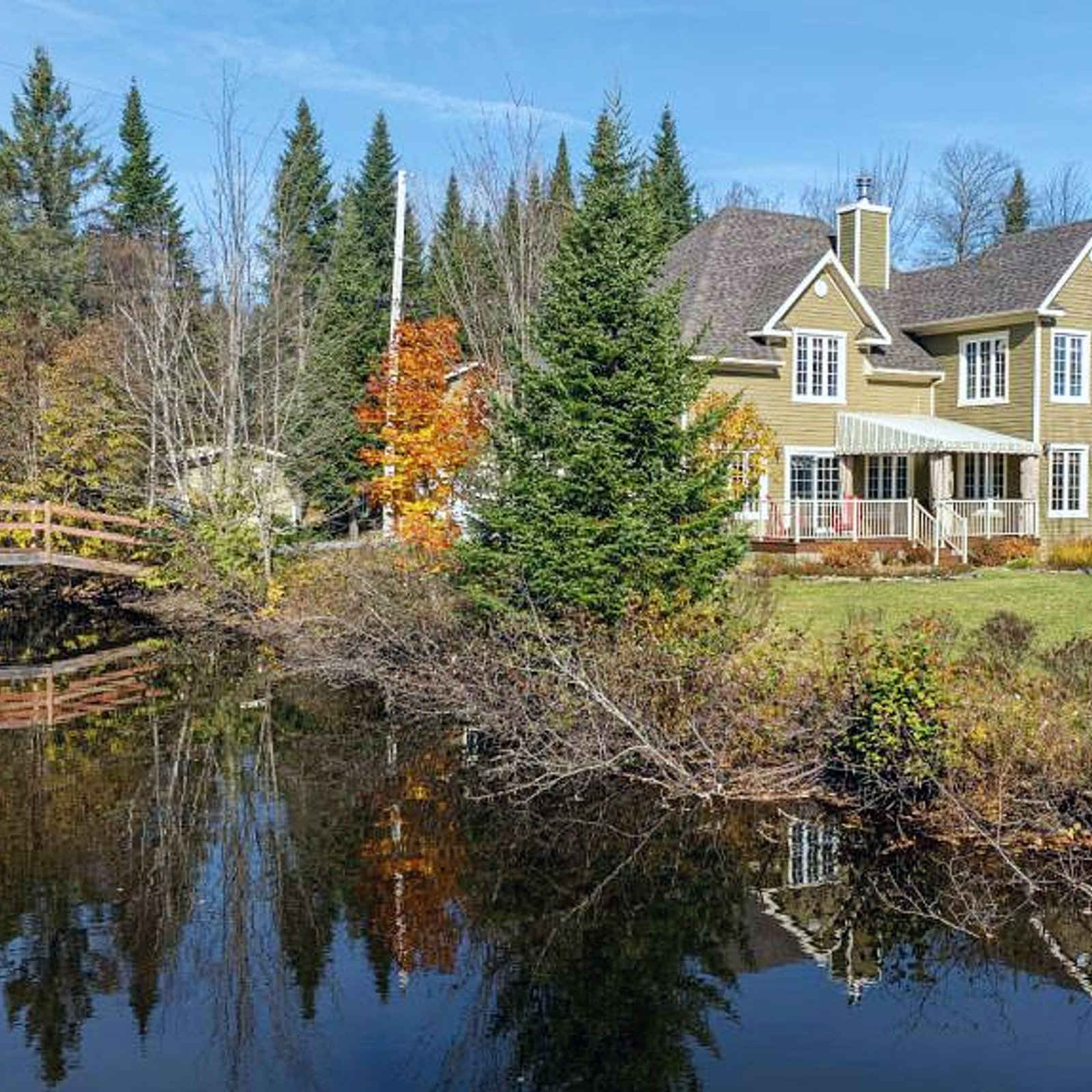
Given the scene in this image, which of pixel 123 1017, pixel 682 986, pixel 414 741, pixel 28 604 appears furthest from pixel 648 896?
pixel 28 604

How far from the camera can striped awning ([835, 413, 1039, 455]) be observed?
27953 mm

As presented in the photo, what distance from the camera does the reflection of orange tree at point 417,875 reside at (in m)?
7.91

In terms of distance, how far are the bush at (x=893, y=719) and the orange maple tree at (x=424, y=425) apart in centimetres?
1268

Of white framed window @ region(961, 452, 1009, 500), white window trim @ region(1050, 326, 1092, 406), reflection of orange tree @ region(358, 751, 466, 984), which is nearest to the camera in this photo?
reflection of orange tree @ region(358, 751, 466, 984)

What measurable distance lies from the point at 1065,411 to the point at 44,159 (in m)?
40.0

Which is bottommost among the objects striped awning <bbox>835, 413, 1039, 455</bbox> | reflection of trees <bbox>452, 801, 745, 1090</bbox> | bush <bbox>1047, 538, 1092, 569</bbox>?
reflection of trees <bbox>452, 801, 745, 1090</bbox>

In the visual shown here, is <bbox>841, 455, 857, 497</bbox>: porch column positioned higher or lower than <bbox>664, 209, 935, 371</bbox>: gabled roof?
lower

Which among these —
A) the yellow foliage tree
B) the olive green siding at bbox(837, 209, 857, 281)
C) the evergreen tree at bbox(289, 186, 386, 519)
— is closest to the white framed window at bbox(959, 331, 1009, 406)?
the olive green siding at bbox(837, 209, 857, 281)

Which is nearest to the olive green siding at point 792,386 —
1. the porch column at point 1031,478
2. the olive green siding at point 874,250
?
the porch column at point 1031,478

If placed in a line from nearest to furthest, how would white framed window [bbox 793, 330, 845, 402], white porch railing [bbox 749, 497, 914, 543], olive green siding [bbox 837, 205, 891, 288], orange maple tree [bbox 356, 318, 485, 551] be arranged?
orange maple tree [bbox 356, 318, 485, 551] → white porch railing [bbox 749, 497, 914, 543] → white framed window [bbox 793, 330, 845, 402] → olive green siding [bbox 837, 205, 891, 288]

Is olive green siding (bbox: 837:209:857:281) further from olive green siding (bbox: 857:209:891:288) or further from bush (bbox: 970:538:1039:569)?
bush (bbox: 970:538:1039:569)

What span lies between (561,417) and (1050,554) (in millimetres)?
17538

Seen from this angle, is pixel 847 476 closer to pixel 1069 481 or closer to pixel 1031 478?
pixel 1031 478

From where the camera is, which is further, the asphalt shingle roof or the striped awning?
the asphalt shingle roof
